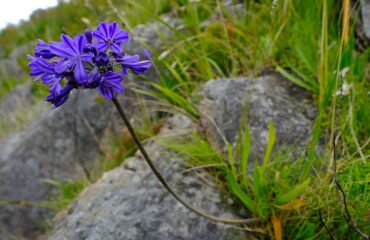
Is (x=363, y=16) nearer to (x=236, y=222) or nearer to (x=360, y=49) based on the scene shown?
(x=360, y=49)

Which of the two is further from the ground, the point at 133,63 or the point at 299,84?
the point at 133,63

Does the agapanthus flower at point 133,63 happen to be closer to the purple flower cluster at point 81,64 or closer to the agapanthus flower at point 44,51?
the purple flower cluster at point 81,64

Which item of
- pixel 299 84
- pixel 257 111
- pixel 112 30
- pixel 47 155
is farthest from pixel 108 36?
pixel 47 155

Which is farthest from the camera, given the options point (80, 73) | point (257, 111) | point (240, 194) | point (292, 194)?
point (257, 111)

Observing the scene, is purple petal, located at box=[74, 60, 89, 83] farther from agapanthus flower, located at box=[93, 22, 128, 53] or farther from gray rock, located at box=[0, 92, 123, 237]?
gray rock, located at box=[0, 92, 123, 237]

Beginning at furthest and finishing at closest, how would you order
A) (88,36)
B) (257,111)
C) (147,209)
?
(257,111)
(147,209)
(88,36)

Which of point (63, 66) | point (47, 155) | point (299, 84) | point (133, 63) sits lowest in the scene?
point (47, 155)

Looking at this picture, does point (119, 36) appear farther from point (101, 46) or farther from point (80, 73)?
point (80, 73)

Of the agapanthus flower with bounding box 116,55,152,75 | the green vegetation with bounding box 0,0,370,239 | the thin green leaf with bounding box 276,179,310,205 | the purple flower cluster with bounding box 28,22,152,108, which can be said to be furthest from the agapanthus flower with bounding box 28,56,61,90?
the thin green leaf with bounding box 276,179,310,205
